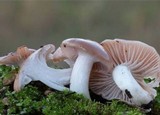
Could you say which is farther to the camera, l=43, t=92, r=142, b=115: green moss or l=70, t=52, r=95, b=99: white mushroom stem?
l=70, t=52, r=95, b=99: white mushroom stem

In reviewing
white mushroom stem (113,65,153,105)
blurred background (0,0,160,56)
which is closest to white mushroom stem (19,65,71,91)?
white mushroom stem (113,65,153,105)

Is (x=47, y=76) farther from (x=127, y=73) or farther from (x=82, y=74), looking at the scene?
(x=127, y=73)

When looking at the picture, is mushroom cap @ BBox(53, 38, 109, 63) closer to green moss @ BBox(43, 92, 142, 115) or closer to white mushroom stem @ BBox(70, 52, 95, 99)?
white mushroom stem @ BBox(70, 52, 95, 99)

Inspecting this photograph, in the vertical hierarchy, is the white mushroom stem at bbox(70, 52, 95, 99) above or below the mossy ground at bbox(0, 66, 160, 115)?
above

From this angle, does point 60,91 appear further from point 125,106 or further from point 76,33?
point 76,33

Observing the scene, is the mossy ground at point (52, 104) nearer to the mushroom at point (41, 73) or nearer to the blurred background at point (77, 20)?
the mushroom at point (41, 73)

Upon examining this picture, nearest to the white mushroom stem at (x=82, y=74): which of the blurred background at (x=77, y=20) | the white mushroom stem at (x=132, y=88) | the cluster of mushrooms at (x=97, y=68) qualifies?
the cluster of mushrooms at (x=97, y=68)
